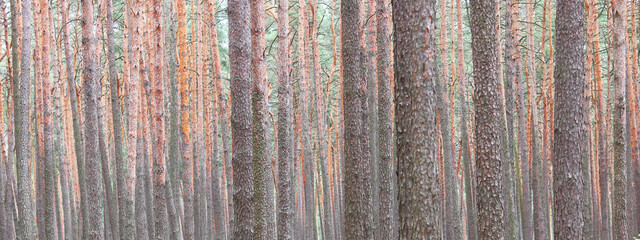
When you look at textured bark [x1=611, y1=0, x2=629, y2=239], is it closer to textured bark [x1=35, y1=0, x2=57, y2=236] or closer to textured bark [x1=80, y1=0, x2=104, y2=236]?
textured bark [x1=80, y1=0, x2=104, y2=236]

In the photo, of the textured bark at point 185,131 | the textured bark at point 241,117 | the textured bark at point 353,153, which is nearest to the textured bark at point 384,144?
the textured bark at point 353,153

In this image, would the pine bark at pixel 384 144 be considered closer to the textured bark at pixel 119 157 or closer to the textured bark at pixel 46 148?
the textured bark at pixel 119 157

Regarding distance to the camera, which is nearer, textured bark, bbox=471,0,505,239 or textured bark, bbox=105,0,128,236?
textured bark, bbox=471,0,505,239

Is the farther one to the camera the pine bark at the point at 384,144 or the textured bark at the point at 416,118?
the pine bark at the point at 384,144

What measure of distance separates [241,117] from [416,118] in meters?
2.46

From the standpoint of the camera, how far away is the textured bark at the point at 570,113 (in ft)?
18.4

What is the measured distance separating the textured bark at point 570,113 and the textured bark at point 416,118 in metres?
1.80

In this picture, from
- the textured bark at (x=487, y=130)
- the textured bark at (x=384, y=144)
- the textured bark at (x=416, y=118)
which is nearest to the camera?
the textured bark at (x=416, y=118)

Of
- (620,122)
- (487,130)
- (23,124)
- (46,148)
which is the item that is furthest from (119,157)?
(620,122)

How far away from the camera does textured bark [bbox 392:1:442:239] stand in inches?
175

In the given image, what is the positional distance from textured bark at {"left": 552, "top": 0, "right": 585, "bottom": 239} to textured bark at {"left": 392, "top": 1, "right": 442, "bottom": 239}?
5.92ft

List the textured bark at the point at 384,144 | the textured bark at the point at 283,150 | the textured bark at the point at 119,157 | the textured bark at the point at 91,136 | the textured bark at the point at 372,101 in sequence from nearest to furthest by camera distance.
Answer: the textured bark at the point at 91,136, the textured bark at the point at 283,150, the textured bark at the point at 384,144, the textured bark at the point at 119,157, the textured bark at the point at 372,101

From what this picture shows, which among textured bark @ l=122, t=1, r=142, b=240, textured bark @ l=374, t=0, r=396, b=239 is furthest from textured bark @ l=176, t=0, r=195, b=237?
textured bark @ l=374, t=0, r=396, b=239

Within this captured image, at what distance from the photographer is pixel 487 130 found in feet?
20.7
